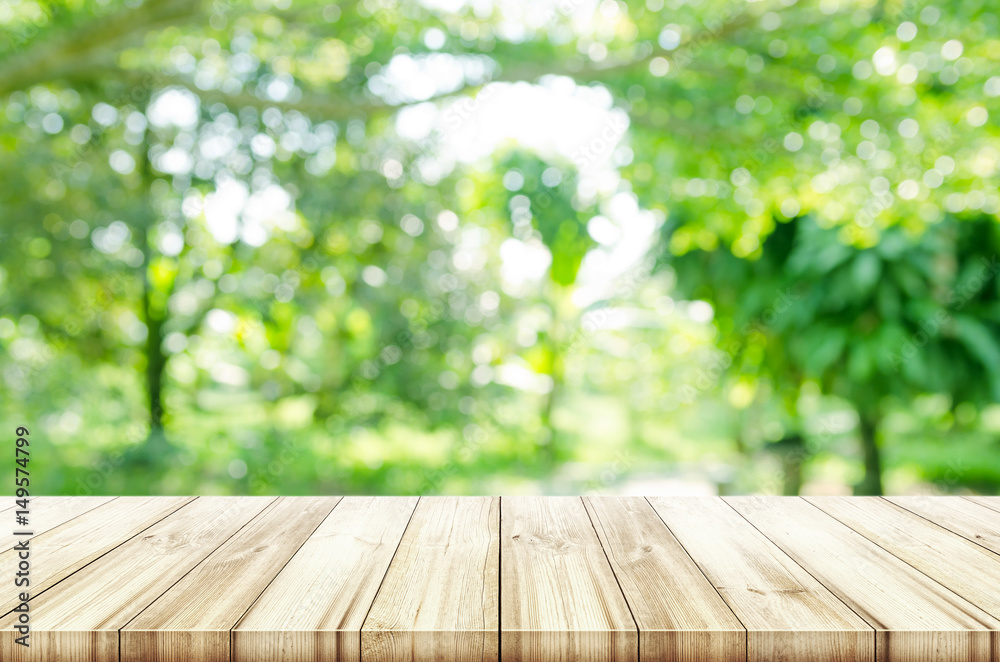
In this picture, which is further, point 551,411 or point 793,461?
point 551,411

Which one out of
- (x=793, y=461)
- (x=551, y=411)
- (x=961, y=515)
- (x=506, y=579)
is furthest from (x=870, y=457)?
(x=506, y=579)

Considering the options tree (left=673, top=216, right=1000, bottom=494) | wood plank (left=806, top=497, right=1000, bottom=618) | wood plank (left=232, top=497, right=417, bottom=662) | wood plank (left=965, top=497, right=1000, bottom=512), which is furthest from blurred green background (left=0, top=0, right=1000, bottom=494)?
wood plank (left=232, top=497, right=417, bottom=662)

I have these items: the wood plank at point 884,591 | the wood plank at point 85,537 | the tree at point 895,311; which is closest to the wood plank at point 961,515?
the wood plank at point 884,591

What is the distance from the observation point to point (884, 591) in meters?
0.96

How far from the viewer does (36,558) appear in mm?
1087

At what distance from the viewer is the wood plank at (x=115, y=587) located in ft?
2.71

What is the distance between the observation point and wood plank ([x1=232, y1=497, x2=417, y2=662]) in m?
0.82

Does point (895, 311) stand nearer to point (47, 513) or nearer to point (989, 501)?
point (989, 501)

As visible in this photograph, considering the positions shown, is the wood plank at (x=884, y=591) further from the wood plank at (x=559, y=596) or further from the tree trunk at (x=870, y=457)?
the tree trunk at (x=870, y=457)

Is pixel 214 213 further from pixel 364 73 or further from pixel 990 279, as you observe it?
pixel 990 279

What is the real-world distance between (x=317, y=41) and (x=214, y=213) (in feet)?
4.06

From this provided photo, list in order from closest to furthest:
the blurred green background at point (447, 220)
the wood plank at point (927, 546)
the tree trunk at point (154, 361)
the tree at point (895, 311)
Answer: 1. the wood plank at point (927, 546)
2. the tree at point (895, 311)
3. the blurred green background at point (447, 220)
4. the tree trunk at point (154, 361)

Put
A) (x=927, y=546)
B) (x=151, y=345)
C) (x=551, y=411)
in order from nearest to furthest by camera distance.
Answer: (x=927, y=546)
(x=151, y=345)
(x=551, y=411)

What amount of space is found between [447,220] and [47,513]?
3.46 metres
